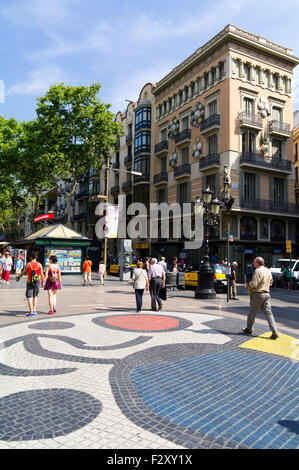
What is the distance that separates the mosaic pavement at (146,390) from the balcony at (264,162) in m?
24.0

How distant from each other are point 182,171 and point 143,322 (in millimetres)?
26790

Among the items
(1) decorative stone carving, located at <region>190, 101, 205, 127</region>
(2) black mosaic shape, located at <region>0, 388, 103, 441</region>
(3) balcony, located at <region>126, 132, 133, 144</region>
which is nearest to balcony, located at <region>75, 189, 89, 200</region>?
(3) balcony, located at <region>126, 132, 133, 144</region>

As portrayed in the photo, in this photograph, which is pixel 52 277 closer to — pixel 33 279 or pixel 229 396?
pixel 33 279

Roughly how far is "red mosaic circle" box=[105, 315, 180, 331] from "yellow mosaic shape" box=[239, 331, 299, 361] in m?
2.10

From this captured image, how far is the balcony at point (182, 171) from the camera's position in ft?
110

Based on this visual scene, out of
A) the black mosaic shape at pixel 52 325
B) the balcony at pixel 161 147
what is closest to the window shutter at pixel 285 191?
the balcony at pixel 161 147

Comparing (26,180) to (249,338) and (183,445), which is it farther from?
(183,445)

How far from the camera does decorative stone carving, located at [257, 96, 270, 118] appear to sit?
3045 centimetres

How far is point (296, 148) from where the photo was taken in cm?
3659

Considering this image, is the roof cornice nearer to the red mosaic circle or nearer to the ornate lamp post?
the ornate lamp post

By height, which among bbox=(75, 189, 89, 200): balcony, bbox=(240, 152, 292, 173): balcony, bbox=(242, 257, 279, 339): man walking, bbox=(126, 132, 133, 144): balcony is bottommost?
bbox=(242, 257, 279, 339): man walking

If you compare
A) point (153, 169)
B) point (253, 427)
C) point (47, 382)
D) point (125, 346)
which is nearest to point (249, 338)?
point (125, 346)

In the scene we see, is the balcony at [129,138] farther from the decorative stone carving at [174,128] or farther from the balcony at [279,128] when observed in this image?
the balcony at [279,128]

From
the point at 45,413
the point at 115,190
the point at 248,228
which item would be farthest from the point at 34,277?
the point at 115,190
